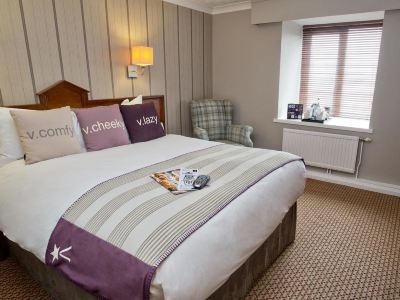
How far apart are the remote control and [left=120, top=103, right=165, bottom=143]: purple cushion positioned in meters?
1.21

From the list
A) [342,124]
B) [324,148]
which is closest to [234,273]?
[324,148]

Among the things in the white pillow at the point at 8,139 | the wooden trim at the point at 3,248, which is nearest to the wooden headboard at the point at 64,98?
the white pillow at the point at 8,139

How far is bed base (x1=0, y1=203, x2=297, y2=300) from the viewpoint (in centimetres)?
149

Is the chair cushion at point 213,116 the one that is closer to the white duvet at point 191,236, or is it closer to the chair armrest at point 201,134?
Answer: the chair armrest at point 201,134

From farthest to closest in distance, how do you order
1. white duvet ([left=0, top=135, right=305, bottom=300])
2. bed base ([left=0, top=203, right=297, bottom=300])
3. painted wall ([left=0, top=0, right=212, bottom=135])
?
painted wall ([left=0, top=0, right=212, bottom=135]) → bed base ([left=0, top=203, right=297, bottom=300]) → white duvet ([left=0, top=135, right=305, bottom=300])

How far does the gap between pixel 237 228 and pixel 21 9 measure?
2459mm

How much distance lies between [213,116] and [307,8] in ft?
5.74

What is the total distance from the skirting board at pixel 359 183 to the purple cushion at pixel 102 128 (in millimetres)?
2537

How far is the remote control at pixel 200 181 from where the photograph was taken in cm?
159

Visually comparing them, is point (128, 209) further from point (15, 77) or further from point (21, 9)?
point (21, 9)

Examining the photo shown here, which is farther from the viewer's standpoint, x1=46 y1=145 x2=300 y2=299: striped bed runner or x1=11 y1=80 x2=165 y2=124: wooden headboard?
x1=11 y1=80 x2=165 y2=124: wooden headboard

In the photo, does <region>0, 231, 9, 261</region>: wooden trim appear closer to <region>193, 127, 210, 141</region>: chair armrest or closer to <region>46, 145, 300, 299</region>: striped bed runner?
<region>46, 145, 300, 299</region>: striped bed runner

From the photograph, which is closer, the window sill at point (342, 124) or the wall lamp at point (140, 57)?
the wall lamp at point (140, 57)

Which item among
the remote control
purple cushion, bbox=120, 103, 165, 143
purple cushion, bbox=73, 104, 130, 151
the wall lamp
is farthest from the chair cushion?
the remote control
